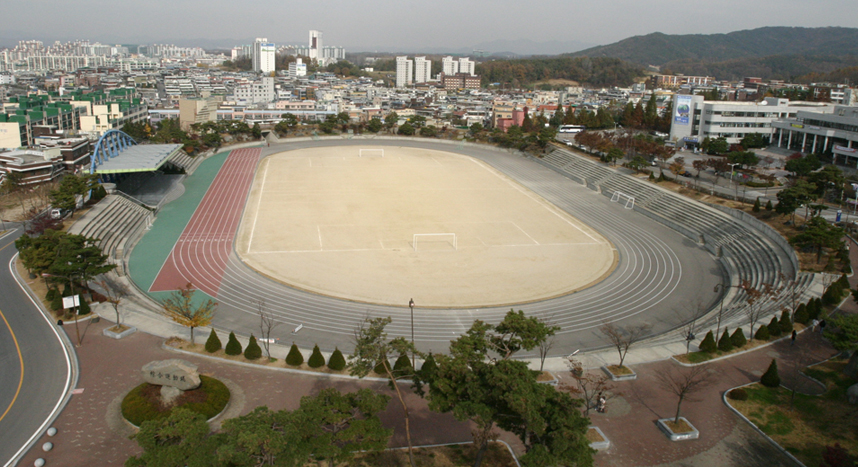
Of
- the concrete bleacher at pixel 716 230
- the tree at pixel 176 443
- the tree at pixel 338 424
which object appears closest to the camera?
the tree at pixel 176 443

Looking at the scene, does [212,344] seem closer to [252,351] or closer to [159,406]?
[252,351]

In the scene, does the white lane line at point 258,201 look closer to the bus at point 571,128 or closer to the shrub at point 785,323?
the shrub at point 785,323

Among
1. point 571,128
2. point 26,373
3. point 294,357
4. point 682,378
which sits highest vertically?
point 571,128

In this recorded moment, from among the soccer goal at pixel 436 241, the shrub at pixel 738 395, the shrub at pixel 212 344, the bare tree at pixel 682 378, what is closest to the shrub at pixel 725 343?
the bare tree at pixel 682 378

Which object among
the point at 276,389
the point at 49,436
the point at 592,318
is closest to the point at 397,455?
the point at 276,389

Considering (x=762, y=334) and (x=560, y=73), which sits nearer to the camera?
(x=762, y=334)

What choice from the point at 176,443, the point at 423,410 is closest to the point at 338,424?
the point at 176,443
